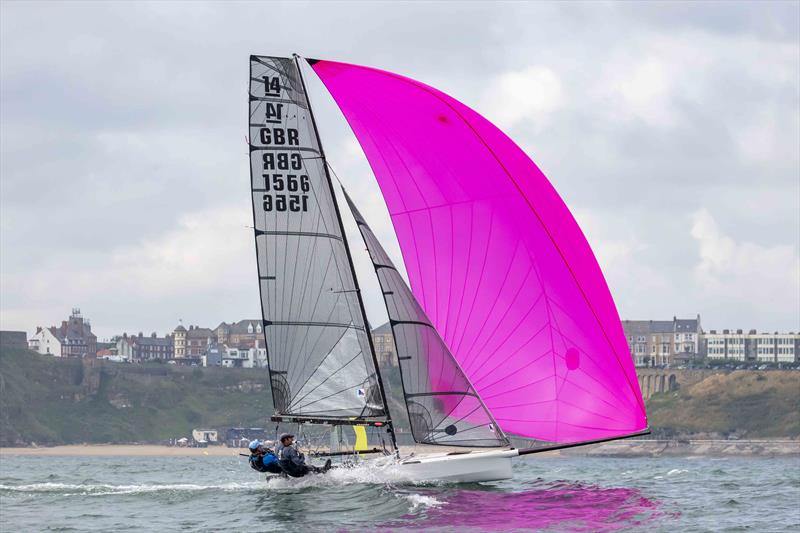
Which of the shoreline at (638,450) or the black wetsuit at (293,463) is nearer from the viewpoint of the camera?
the black wetsuit at (293,463)

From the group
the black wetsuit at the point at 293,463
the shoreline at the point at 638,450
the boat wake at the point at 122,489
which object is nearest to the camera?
the black wetsuit at the point at 293,463

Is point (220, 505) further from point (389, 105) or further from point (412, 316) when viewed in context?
point (389, 105)

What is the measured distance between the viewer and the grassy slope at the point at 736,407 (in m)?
164

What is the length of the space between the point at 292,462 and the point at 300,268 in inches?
165

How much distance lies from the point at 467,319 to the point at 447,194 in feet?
8.76

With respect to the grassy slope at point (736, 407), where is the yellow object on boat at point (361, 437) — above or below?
above

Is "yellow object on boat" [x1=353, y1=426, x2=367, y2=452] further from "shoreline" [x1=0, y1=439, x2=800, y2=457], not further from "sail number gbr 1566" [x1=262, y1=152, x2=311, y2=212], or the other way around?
"shoreline" [x1=0, y1=439, x2=800, y2=457]

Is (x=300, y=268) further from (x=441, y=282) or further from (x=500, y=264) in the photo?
(x=500, y=264)

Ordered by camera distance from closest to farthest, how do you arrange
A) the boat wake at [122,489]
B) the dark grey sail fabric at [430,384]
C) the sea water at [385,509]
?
the sea water at [385,509] → the dark grey sail fabric at [430,384] → the boat wake at [122,489]

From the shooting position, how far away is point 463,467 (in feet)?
90.3

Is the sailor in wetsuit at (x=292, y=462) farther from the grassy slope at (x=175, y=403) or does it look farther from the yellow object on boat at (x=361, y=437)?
the grassy slope at (x=175, y=403)

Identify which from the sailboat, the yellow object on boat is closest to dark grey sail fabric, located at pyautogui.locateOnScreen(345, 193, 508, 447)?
the sailboat

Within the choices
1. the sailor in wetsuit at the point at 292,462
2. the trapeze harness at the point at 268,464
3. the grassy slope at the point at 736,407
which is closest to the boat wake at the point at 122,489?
the trapeze harness at the point at 268,464

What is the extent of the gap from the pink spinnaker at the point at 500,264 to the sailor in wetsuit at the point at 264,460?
4592 mm
